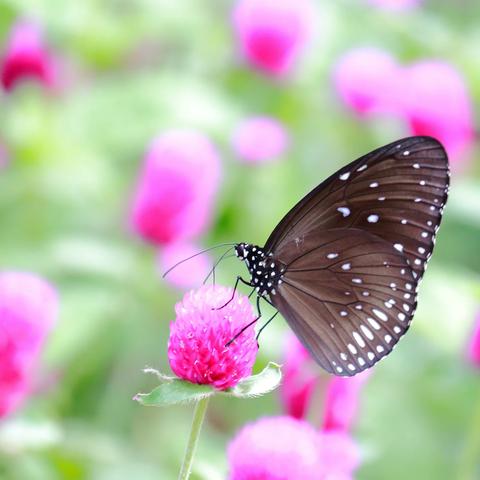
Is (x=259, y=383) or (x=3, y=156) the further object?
(x=3, y=156)

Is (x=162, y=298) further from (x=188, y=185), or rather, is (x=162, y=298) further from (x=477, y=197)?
(x=477, y=197)

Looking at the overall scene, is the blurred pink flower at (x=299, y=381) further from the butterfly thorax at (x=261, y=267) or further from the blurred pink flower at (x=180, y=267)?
the blurred pink flower at (x=180, y=267)

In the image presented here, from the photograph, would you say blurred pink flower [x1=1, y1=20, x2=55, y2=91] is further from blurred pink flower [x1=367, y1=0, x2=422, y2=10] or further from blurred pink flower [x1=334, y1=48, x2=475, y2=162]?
blurred pink flower [x1=367, y1=0, x2=422, y2=10]

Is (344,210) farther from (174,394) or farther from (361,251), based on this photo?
(174,394)

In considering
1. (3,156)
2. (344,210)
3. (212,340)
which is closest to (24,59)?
(3,156)

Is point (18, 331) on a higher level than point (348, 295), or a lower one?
lower

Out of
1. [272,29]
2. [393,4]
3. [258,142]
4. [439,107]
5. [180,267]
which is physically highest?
[393,4]

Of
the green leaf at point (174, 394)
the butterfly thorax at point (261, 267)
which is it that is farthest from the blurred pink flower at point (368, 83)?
the green leaf at point (174, 394)
